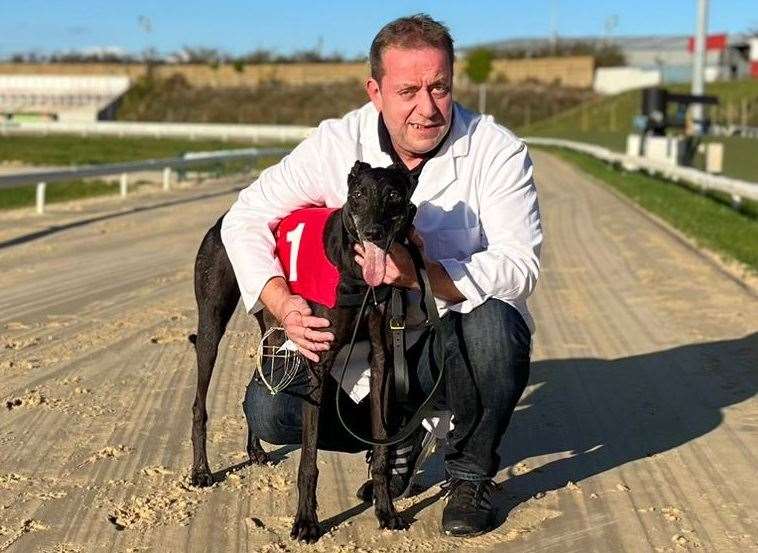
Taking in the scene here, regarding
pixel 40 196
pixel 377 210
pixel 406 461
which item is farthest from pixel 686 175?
pixel 377 210

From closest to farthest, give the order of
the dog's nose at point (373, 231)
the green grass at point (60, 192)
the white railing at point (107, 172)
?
the dog's nose at point (373, 231)
the white railing at point (107, 172)
the green grass at point (60, 192)

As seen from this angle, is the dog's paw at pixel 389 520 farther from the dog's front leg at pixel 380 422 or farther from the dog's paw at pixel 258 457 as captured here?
the dog's paw at pixel 258 457

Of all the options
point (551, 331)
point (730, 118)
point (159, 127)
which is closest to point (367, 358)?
point (551, 331)

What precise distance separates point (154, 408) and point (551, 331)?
10.4 ft

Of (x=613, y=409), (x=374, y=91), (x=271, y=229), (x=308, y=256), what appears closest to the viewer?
(x=308, y=256)

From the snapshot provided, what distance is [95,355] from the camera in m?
6.91

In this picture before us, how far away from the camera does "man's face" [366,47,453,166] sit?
12.8 ft

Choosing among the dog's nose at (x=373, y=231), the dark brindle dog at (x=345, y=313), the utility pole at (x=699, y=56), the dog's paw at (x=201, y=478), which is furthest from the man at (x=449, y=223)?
the utility pole at (x=699, y=56)

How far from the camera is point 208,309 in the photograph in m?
4.42

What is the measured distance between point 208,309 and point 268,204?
1.60 ft

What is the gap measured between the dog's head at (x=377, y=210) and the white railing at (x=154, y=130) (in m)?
60.3

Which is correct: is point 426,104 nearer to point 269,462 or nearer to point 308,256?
point 308,256

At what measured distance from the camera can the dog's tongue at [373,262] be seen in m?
3.53

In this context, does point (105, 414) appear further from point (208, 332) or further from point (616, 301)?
point (616, 301)
